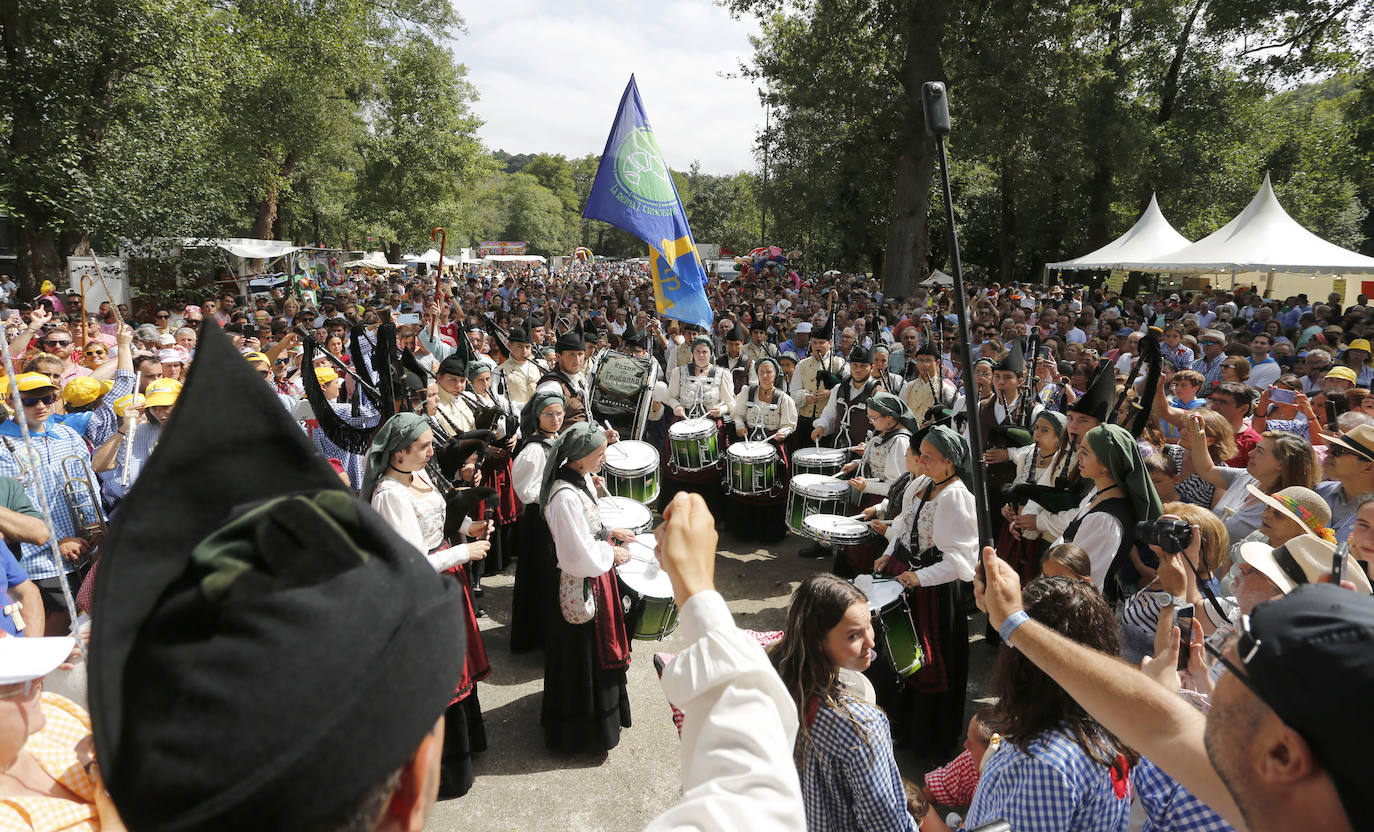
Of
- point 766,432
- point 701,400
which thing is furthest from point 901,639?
point 701,400

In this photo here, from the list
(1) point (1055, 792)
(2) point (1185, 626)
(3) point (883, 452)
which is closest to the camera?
(1) point (1055, 792)

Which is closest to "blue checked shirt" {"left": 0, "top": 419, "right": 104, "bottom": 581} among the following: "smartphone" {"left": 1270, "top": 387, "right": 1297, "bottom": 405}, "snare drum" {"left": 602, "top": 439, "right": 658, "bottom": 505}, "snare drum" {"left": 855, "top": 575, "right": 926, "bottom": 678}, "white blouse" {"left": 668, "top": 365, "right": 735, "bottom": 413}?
"snare drum" {"left": 602, "top": 439, "right": 658, "bottom": 505}

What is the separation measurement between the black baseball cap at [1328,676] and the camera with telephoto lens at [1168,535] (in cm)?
194

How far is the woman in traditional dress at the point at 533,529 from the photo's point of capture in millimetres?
5378

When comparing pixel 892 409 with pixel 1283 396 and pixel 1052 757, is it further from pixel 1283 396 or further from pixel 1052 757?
pixel 1052 757

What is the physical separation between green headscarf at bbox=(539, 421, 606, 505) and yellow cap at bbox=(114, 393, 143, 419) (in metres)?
3.48

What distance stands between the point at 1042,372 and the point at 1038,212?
3095 cm

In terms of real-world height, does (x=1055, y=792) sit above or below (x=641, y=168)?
below

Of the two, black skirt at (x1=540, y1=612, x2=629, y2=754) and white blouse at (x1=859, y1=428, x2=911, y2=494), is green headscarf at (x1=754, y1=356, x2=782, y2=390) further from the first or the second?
black skirt at (x1=540, y1=612, x2=629, y2=754)

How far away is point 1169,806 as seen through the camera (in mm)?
2000

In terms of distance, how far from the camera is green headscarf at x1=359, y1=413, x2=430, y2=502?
4168 mm

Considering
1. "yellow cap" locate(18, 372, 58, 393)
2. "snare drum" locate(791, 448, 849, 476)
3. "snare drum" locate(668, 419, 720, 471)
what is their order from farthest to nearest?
"snare drum" locate(668, 419, 720, 471) → "snare drum" locate(791, 448, 849, 476) → "yellow cap" locate(18, 372, 58, 393)

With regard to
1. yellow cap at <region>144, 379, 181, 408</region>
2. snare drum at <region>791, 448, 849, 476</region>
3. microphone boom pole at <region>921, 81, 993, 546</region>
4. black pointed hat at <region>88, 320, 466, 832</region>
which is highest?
microphone boom pole at <region>921, 81, 993, 546</region>

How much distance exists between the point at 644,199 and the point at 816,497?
350 cm
